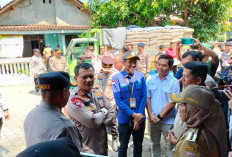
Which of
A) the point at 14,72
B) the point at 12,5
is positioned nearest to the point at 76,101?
the point at 14,72

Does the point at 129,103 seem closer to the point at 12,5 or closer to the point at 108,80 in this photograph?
the point at 108,80

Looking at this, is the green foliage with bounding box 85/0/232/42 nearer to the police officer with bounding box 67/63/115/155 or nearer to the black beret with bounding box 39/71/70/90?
the police officer with bounding box 67/63/115/155

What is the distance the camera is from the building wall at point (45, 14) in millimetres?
14020

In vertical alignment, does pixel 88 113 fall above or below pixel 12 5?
below

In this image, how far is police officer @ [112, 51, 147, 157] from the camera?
Answer: 291cm

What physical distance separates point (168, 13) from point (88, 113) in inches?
538

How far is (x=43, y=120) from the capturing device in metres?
1.52

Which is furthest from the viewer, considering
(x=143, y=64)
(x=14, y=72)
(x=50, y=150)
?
(x=14, y=72)

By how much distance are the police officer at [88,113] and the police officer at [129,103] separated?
0.51 metres

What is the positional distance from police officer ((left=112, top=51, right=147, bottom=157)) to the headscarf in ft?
4.30

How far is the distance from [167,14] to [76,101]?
44.7 feet

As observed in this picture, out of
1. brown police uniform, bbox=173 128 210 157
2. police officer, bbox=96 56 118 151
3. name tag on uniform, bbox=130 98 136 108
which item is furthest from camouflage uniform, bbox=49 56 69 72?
brown police uniform, bbox=173 128 210 157

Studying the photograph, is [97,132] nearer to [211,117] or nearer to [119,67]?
[211,117]

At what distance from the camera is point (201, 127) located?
1574mm
